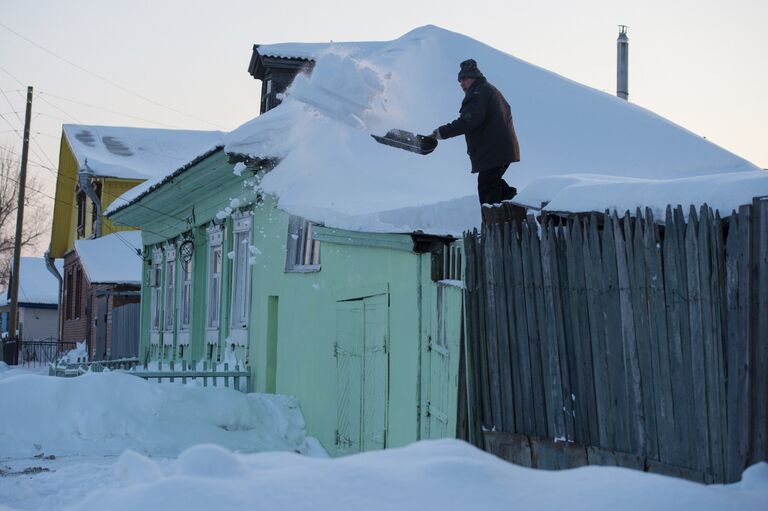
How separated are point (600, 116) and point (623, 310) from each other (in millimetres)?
9692

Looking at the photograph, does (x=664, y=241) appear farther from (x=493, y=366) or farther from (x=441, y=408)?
(x=441, y=408)

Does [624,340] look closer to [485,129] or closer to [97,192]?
[485,129]

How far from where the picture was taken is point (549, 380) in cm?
609

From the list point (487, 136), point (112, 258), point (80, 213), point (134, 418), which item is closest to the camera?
point (487, 136)

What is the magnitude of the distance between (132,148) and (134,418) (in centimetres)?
2534

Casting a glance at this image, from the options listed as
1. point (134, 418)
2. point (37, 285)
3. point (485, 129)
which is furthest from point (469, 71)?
point (37, 285)

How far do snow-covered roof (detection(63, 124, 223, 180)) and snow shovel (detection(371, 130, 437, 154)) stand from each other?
21.0 m

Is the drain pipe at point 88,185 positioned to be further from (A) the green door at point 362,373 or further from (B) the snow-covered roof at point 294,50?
(A) the green door at point 362,373

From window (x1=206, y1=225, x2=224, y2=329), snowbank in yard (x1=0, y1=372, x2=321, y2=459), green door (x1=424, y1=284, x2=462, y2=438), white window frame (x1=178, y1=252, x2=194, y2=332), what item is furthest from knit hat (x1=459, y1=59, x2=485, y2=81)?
white window frame (x1=178, y1=252, x2=194, y2=332)

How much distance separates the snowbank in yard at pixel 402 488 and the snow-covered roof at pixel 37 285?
174ft

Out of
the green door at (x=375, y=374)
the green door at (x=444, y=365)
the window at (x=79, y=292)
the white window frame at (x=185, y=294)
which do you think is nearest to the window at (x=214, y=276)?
the white window frame at (x=185, y=294)

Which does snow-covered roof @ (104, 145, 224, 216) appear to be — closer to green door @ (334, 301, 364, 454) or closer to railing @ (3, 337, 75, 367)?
green door @ (334, 301, 364, 454)

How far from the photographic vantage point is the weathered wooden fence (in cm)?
470

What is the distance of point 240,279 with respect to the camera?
51.6 feet
